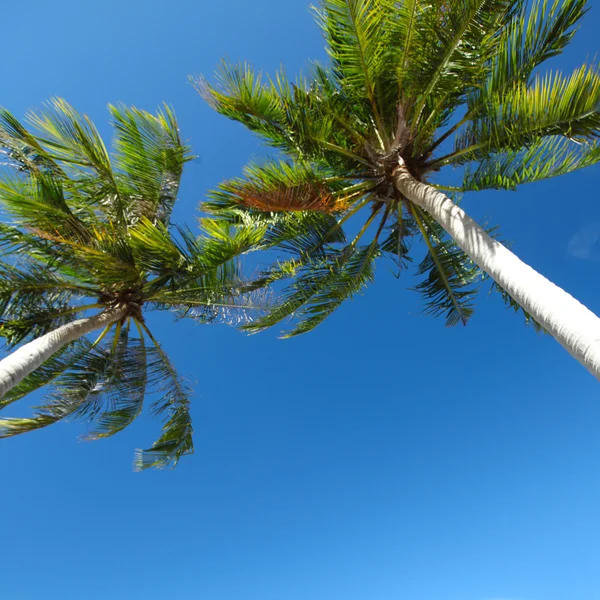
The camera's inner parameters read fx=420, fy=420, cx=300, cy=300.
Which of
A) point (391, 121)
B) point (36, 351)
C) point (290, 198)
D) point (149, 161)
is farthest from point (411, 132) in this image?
point (36, 351)

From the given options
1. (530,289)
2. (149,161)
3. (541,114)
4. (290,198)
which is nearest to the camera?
(530,289)

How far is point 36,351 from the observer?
493cm

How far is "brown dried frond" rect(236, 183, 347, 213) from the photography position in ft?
17.3

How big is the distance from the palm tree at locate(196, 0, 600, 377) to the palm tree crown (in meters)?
0.02

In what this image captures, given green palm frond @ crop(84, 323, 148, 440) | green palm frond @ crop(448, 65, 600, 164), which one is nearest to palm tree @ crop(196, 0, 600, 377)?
green palm frond @ crop(448, 65, 600, 164)

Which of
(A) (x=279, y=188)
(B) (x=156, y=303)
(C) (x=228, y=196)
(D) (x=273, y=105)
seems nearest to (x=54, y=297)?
(B) (x=156, y=303)

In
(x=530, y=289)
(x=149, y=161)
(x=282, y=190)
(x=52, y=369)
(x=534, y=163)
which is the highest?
(x=149, y=161)

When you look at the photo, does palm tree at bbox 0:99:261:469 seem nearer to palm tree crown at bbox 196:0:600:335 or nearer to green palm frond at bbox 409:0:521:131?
palm tree crown at bbox 196:0:600:335

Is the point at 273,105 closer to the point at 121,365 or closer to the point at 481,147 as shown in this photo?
the point at 481,147

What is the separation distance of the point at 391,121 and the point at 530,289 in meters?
4.12

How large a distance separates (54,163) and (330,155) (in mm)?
4091

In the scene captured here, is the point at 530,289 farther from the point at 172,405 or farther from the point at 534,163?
the point at 172,405

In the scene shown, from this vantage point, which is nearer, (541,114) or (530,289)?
(530,289)

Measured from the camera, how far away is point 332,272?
7613 millimetres
